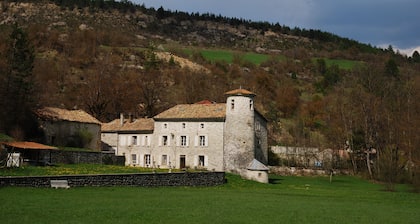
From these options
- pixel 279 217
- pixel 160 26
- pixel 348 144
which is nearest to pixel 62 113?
pixel 348 144

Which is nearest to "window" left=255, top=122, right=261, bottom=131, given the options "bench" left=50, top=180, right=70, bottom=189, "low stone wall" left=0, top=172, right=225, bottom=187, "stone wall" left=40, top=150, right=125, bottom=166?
"low stone wall" left=0, top=172, right=225, bottom=187

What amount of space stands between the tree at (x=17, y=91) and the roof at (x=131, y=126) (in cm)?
1251

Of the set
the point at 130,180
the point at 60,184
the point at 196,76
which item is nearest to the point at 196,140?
the point at 130,180

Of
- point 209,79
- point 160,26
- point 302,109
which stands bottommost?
point 302,109

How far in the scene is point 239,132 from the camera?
184 feet

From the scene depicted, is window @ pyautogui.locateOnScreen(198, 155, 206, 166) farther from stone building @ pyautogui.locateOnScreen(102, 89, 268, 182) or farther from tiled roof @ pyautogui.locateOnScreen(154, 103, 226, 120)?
tiled roof @ pyautogui.locateOnScreen(154, 103, 226, 120)

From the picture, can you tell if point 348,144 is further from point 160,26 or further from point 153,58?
point 160,26

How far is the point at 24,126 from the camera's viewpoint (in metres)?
52.0

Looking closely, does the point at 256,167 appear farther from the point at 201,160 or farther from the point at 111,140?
the point at 111,140

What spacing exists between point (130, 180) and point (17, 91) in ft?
73.3

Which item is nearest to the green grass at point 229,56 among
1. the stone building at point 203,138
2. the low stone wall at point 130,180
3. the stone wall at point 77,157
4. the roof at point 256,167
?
the stone building at point 203,138

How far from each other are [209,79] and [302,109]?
21.2m

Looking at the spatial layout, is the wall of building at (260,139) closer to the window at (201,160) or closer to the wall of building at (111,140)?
the window at (201,160)

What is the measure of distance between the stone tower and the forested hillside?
13729 mm
